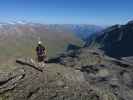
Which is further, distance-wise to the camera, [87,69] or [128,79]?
[87,69]

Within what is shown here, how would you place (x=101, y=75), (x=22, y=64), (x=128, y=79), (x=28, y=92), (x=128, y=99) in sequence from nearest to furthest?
(x=28, y=92) < (x=128, y=99) < (x=22, y=64) < (x=128, y=79) < (x=101, y=75)

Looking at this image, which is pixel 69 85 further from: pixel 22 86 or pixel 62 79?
pixel 22 86

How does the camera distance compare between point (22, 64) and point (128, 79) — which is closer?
point (22, 64)

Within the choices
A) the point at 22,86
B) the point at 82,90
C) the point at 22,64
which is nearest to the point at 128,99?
the point at 82,90

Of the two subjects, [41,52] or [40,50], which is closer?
[40,50]

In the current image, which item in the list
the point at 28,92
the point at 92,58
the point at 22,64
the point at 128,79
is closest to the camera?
the point at 28,92

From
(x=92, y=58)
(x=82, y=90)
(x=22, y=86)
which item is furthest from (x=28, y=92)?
(x=92, y=58)

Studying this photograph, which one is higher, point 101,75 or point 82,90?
point 82,90

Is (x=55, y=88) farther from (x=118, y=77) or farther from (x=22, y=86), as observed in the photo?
(x=118, y=77)

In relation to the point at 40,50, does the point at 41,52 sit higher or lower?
lower
